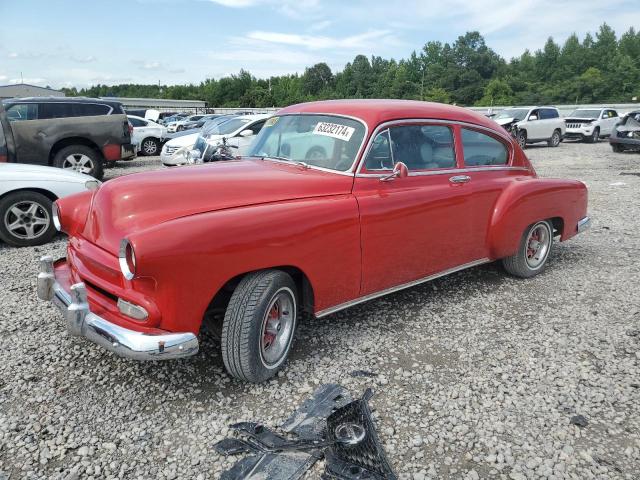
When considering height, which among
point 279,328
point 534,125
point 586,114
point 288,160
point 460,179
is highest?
point 586,114

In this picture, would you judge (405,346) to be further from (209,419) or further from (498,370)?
(209,419)

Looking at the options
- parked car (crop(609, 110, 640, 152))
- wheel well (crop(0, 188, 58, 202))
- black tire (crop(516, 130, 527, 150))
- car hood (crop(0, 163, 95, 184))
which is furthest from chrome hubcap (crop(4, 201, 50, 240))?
black tire (crop(516, 130, 527, 150))

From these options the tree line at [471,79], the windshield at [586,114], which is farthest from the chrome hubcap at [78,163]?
the tree line at [471,79]

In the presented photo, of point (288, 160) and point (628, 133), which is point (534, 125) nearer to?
point (628, 133)

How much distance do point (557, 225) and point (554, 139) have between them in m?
16.1

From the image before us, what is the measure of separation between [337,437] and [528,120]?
18.8 m

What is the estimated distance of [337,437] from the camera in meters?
2.48

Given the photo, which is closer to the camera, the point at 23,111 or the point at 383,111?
the point at 383,111

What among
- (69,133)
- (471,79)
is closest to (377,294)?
(69,133)

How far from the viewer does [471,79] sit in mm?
79125

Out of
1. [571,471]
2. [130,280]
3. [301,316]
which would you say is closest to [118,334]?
[130,280]

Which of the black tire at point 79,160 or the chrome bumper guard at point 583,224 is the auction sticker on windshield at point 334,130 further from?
the black tire at point 79,160

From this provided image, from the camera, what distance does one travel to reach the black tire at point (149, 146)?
17562 millimetres

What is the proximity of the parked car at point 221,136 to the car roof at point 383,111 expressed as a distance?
6.53m
